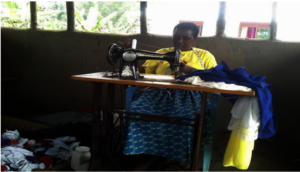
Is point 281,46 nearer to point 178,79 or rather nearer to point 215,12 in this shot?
point 215,12

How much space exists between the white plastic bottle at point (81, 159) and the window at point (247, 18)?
2.01 meters

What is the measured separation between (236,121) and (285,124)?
4.98 feet

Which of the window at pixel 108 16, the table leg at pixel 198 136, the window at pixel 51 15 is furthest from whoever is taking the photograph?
the window at pixel 51 15

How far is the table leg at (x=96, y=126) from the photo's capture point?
2.24 meters

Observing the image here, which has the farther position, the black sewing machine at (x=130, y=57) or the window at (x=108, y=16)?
the window at (x=108, y=16)

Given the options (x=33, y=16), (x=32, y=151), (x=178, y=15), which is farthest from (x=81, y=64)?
(x=32, y=151)

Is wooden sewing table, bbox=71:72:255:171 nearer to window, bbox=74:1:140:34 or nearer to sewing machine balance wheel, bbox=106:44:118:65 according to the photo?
sewing machine balance wheel, bbox=106:44:118:65

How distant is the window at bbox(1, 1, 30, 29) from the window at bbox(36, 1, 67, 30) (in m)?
0.22

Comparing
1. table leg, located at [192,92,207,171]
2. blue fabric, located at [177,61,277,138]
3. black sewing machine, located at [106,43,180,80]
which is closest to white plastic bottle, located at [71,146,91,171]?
black sewing machine, located at [106,43,180,80]

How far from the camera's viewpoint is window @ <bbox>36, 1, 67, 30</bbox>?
13.3ft

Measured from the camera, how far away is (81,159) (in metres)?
2.40

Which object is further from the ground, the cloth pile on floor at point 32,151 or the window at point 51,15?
the window at point 51,15

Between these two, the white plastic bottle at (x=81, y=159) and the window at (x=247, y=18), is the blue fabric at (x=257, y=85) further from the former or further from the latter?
the window at (x=247, y=18)

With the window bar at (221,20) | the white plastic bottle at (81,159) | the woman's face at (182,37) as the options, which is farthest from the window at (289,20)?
the white plastic bottle at (81,159)
